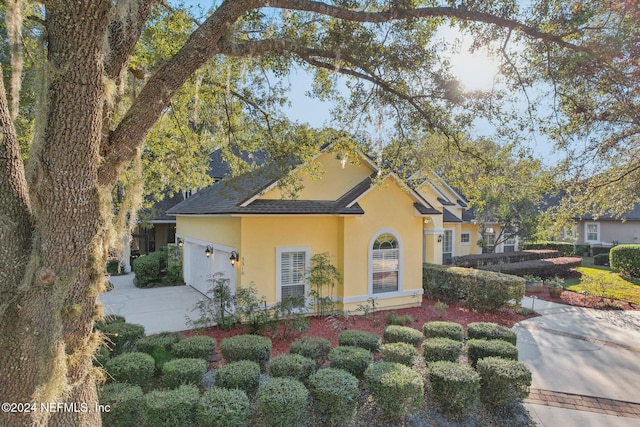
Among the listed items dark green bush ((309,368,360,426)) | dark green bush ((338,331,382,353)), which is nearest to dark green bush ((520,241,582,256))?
dark green bush ((338,331,382,353))

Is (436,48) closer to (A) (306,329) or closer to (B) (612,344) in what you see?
(A) (306,329)

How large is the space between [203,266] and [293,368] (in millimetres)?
9323

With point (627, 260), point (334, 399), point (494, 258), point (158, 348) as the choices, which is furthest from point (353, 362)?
point (627, 260)

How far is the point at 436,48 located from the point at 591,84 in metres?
2.68

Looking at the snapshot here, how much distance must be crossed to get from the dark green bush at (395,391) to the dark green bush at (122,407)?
3325 mm

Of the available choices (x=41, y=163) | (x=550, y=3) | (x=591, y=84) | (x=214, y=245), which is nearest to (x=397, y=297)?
(x=214, y=245)

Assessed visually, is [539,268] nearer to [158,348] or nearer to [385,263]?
[385,263]

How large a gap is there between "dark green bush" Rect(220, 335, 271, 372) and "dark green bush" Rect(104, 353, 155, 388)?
1356 millimetres

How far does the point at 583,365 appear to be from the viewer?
7.67 metres

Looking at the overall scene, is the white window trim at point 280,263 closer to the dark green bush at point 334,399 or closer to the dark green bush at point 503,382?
the dark green bush at point 334,399

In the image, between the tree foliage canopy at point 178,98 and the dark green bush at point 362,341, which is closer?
the tree foliage canopy at point 178,98

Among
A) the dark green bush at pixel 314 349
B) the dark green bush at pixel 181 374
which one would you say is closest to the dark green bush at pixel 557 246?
the dark green bush at pixel 314 349

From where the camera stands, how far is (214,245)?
1221 centimetres

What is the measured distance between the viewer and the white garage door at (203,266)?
11.2 m
